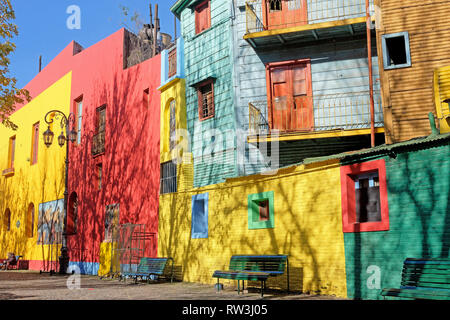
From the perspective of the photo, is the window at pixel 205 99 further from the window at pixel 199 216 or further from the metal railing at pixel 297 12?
the window at pixel 199 216

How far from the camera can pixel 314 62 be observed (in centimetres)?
1481

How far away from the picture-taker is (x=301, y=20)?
1513 centimetres

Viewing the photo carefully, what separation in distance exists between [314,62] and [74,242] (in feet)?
49.8

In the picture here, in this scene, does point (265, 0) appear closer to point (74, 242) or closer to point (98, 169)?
point (98, 169)

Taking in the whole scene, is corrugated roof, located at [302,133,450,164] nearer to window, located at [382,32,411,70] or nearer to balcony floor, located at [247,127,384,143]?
balcony floor, located at [247,127,384,143]

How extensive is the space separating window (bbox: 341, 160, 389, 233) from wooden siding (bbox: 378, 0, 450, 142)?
8.52 ft

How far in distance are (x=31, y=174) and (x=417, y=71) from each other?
2398cm

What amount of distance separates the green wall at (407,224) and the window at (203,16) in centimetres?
994

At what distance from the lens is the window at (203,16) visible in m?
17.3

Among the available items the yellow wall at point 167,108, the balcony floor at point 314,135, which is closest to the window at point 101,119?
the yellow wall at point 167,108

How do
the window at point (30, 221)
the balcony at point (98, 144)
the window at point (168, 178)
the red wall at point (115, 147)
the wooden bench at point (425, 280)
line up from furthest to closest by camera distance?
1. the window at point (30, 221)
2. the balcony at point (98, 144)
3. the red wall at point (115, 147)
4. the window at point (168, 178)
5. the wooden bench at point (425, 280)

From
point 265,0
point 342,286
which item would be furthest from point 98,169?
point 342,286

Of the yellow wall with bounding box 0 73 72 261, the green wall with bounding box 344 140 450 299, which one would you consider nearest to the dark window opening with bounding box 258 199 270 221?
the green wall with bounding box 344 140 450 299

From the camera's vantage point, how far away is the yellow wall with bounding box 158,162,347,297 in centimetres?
1092
